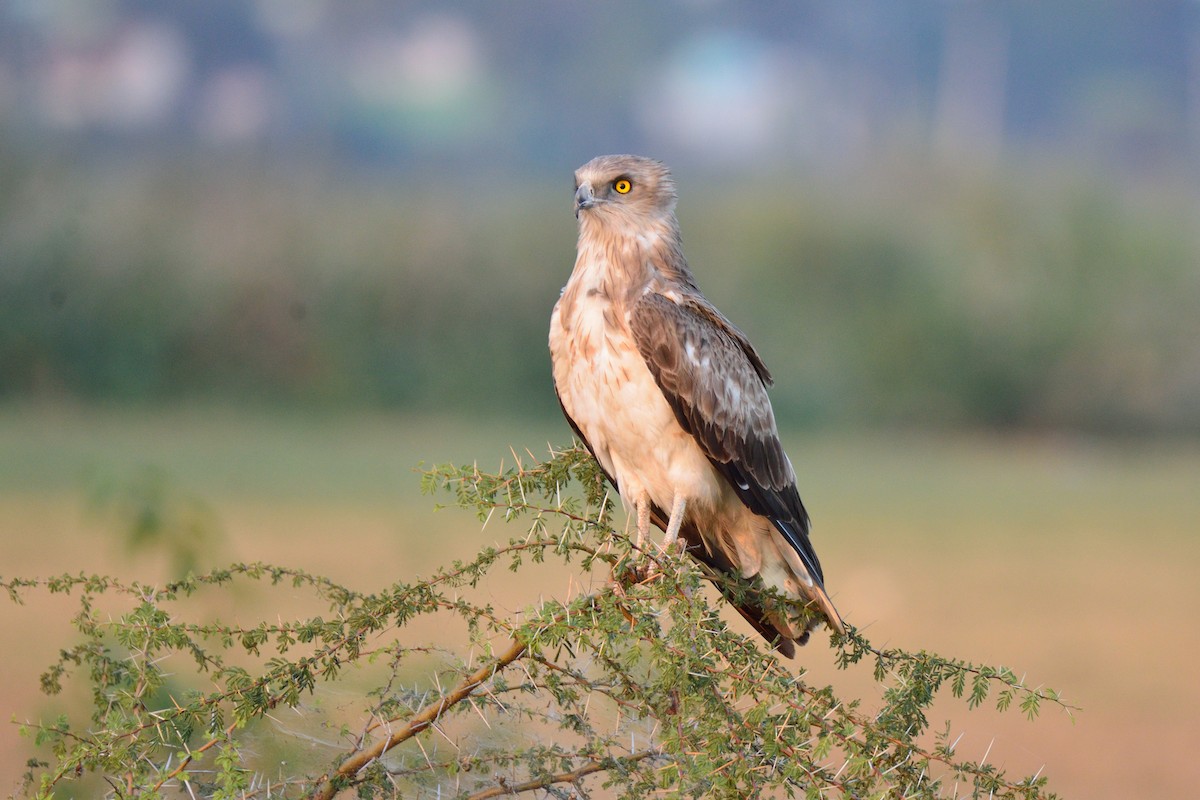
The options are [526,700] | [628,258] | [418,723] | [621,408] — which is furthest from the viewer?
[628,258]

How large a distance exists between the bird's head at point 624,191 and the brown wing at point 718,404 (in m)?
0.24

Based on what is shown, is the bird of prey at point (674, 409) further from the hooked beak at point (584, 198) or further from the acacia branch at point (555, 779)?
the acacia branch at point (555, 779)

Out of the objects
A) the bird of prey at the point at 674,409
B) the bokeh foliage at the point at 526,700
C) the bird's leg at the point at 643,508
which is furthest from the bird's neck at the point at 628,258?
the bokeh foliage at the point at 526,700

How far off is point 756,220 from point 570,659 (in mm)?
13143

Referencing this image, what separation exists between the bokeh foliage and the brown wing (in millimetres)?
681

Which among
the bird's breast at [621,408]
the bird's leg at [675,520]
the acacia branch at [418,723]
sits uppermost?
the bird's breast at [621,408]

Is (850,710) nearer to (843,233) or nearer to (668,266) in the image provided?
(668,266)

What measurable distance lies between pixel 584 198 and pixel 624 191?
0.11m

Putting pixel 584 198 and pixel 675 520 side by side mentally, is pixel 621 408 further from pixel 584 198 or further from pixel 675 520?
pixel 584 198

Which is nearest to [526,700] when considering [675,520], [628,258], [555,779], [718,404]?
[555,779]

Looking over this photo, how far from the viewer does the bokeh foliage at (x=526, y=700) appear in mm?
1530

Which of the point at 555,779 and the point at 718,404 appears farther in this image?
the point at 718,404

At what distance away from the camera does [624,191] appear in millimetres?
2898

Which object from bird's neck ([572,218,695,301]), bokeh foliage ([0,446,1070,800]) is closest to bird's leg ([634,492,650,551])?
bird's neck ([572,218,695,301])
